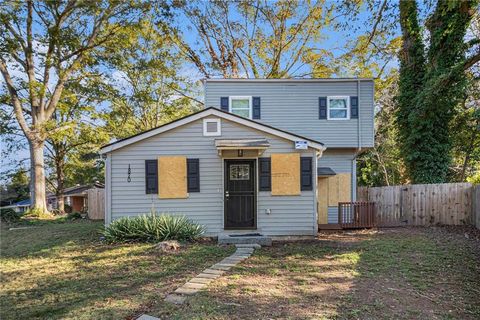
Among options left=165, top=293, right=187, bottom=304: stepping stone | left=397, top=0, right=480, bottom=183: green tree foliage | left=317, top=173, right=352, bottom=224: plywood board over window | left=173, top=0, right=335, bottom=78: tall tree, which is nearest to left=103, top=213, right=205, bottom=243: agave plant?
left=165, top=293, right=187, bottom=304: stepping stone

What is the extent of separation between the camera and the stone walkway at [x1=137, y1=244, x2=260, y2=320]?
14.9ft

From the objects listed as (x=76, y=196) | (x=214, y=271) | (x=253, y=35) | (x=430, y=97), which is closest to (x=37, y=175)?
(x=214, y=271)

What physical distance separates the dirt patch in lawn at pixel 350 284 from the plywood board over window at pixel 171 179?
10.2 feet

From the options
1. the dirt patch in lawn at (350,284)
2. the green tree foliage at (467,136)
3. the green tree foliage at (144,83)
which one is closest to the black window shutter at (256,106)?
the dirt patch in lawn at (350,284)

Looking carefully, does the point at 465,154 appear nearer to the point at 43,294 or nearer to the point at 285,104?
the point at 285,104

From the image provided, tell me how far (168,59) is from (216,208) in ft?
51.2

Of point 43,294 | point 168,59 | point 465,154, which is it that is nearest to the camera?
point 43,294

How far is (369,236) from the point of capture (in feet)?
31.5

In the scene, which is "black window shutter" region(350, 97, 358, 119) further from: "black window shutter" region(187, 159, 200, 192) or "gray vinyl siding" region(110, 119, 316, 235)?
"black window shutter" region(187, 159, 200, 192)

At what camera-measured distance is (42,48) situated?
58.0 feet

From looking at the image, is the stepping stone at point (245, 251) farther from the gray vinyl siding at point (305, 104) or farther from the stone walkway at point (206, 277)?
the gray vinyl siding at point (305, 104)

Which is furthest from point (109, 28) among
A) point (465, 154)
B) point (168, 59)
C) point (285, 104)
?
point (465, 154)

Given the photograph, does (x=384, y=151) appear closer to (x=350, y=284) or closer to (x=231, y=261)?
(x=231, y=261)

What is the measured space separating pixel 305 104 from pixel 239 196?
5652mm
